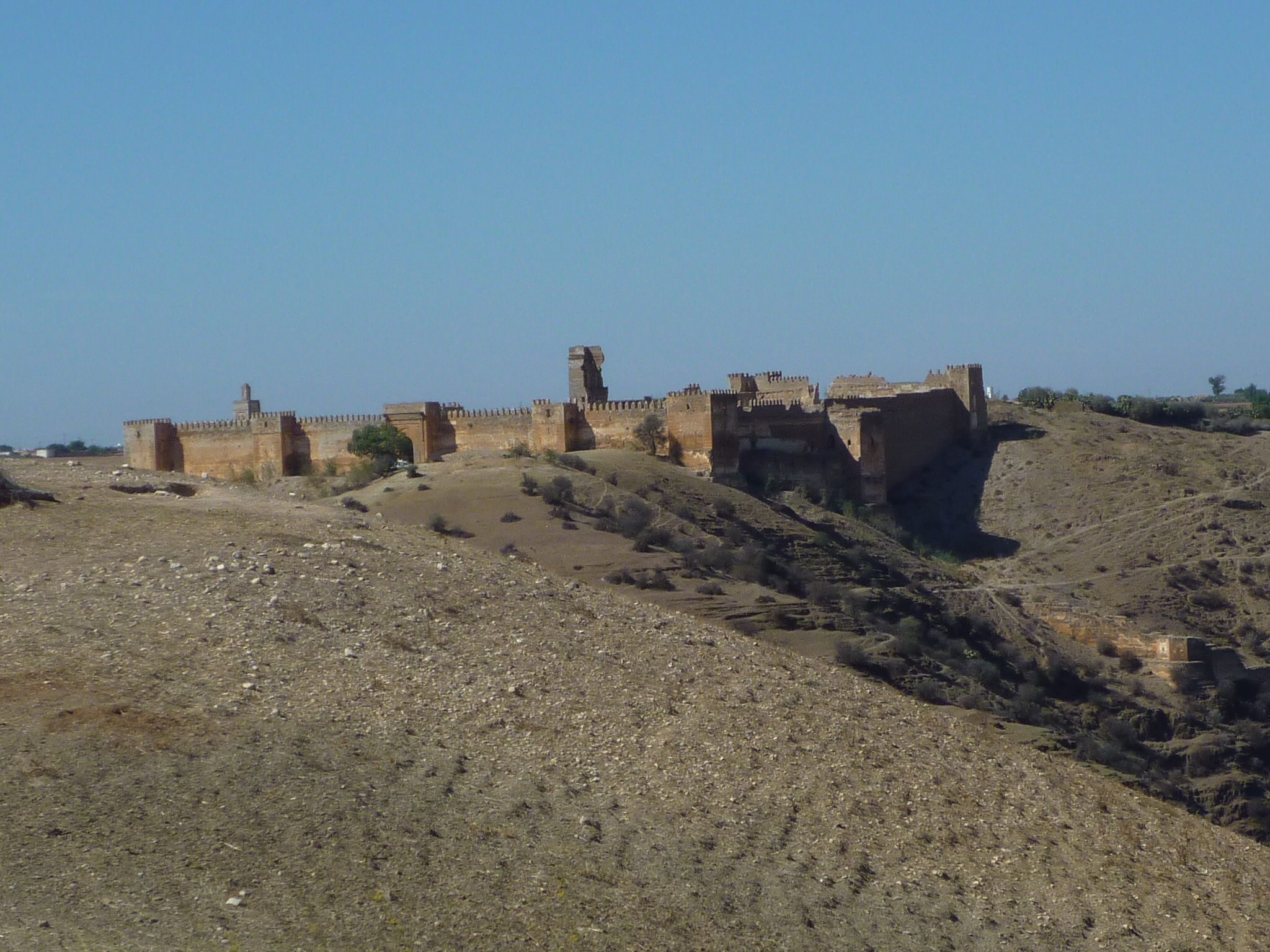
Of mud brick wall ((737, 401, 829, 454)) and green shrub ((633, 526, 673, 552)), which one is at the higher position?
mud brick wall ((737, 401, 829, 454))

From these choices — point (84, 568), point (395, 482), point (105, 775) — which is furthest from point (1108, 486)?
point (105, 775)

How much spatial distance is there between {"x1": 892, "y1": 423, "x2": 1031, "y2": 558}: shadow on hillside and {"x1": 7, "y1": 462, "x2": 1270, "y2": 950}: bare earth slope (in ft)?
60.2

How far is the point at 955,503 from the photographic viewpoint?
38250mm

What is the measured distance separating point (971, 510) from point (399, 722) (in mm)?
27465

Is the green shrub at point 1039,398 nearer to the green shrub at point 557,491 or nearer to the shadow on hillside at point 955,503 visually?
the shadow on hillside at point 955,503

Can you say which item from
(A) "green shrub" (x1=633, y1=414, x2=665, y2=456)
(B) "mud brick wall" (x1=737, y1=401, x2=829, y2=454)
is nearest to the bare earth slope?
(A) "green shrub" (x1=633, y1=414, x2=665, y2=456)

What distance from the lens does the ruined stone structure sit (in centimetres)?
3212

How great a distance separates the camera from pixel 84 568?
15102 millimetres

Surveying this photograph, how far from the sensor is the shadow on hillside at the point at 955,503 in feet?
116

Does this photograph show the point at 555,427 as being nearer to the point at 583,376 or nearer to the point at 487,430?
the point at 487,430

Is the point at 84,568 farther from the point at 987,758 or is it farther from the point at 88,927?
the point at 987,758

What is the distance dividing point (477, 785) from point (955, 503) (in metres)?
28.5

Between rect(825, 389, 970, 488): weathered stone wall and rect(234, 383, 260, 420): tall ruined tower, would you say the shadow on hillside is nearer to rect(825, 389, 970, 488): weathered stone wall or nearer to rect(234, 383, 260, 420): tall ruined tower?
rect(825, 389, 970, 488): weathered stone wall

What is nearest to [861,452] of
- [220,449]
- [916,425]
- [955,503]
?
[955,503]
